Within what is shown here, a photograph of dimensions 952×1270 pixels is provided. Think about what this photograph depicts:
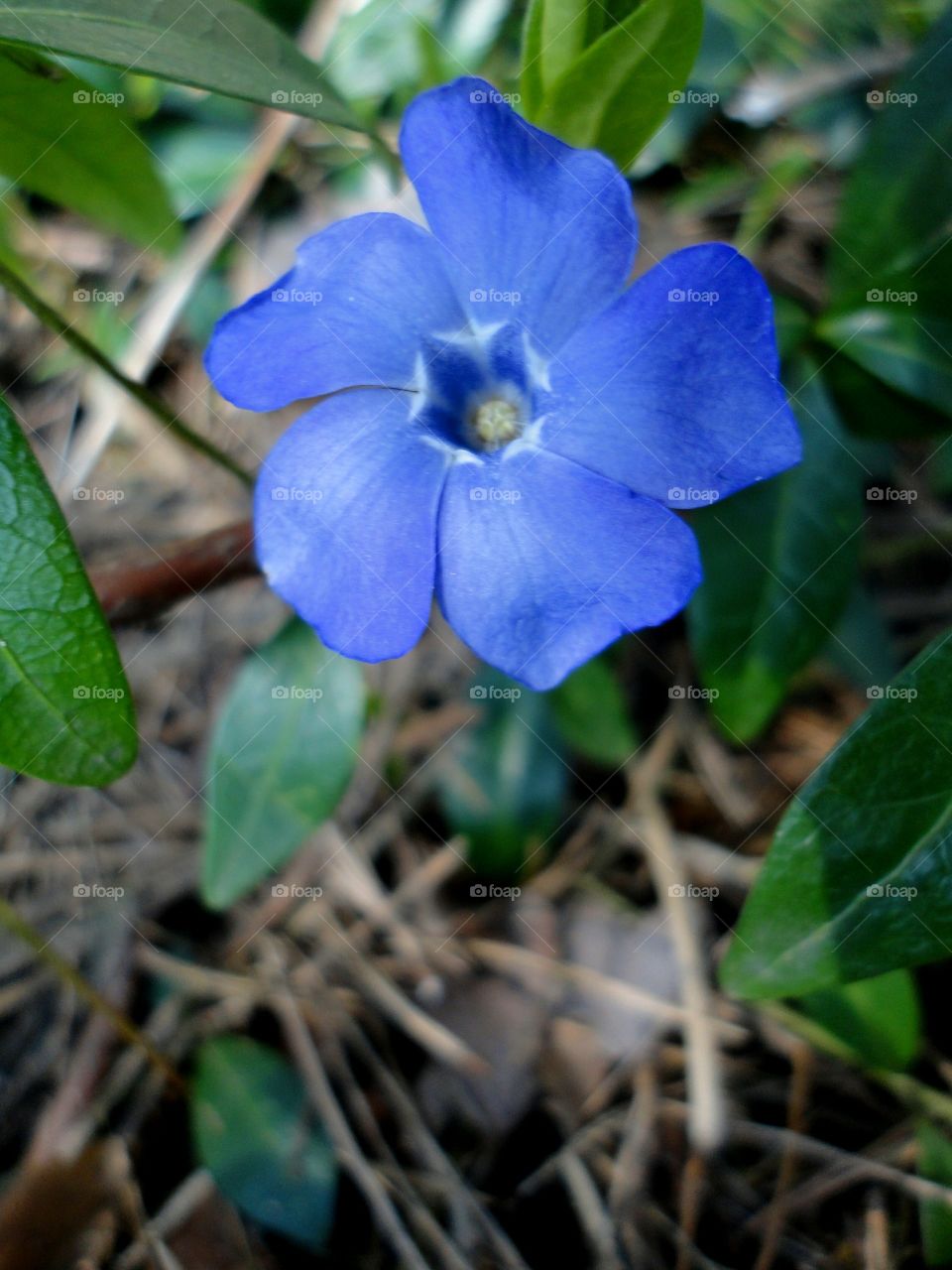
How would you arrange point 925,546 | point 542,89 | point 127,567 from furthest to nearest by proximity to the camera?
point 925,546 → point 127,567 → point 542,89

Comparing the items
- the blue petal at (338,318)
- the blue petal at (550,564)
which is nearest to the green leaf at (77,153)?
the blue petal at (338,318)

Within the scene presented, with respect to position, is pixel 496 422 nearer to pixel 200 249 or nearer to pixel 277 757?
pixel 277 757

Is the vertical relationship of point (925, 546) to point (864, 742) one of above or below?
below

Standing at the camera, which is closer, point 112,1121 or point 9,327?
point 112,1121

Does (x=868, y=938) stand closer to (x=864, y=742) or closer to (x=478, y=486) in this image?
(x=864, y=742)

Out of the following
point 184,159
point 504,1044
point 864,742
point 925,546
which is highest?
point 184,159

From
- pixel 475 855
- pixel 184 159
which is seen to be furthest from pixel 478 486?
pixel 184 159
